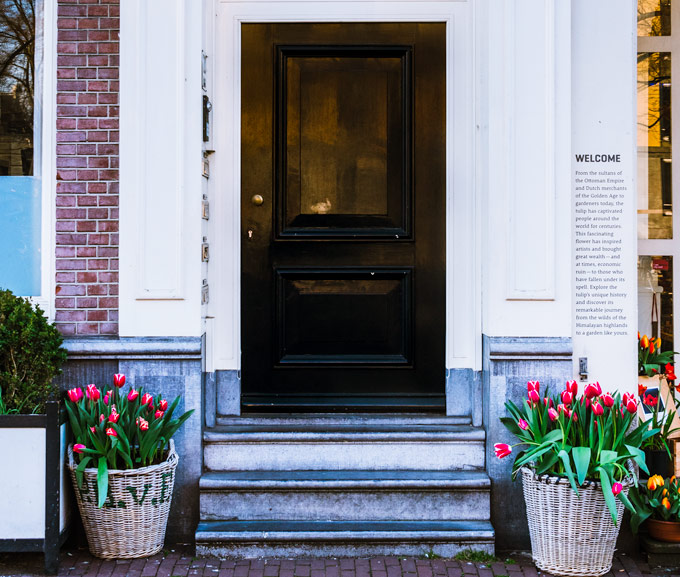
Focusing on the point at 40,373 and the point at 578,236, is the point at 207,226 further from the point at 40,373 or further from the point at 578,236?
the point at 578,236

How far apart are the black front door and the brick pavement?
91 cm

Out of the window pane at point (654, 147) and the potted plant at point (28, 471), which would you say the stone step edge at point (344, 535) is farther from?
the window pane at point (654, 147)

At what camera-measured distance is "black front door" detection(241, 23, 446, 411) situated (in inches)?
186

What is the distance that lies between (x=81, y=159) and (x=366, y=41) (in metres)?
1.69

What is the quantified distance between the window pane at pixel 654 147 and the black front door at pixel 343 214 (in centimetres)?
124

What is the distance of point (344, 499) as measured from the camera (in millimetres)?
4359

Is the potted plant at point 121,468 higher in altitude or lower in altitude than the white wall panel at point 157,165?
lower

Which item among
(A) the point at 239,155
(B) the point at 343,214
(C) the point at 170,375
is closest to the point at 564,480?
(B) the point at 343,214

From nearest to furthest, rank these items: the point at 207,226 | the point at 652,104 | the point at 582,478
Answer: the point at 582,478, the point at 207,226, the point at 652,104

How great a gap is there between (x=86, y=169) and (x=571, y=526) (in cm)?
301

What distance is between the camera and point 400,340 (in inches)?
189

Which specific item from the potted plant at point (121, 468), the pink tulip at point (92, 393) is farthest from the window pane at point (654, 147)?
the pink tulip at point (92, 393)

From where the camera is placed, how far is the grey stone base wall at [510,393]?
4379mm

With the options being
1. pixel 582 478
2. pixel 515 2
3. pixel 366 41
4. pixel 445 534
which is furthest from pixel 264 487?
pixel 515 2
